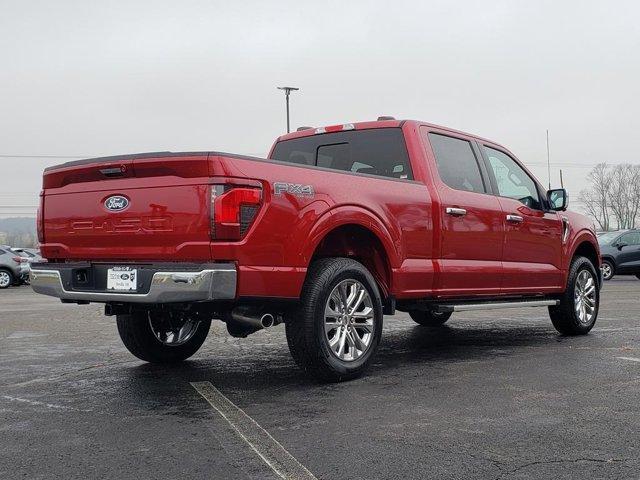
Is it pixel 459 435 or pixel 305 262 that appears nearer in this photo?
pixel 459 435

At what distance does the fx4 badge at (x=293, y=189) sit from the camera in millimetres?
5121

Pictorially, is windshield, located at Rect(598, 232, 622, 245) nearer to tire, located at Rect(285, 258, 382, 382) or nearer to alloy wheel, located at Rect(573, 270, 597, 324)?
alloy wheel, located at Rect(573, 270, 597, 324)

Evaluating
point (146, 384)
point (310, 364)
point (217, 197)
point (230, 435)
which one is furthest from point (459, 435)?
point (146, 384)

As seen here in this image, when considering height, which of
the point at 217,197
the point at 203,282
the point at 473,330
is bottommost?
the point at 473,330

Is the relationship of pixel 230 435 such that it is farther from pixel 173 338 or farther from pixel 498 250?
pixel 498 250

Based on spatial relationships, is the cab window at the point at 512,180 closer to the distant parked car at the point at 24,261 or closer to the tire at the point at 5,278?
the distant parked car at the point at 24,261

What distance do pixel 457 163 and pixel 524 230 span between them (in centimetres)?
114

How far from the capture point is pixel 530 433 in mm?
4137

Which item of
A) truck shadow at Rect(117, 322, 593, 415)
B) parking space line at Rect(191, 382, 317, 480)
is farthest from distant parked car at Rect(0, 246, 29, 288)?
parking space line at Rect(191, 382, 317, 480)

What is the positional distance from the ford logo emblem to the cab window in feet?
12.5

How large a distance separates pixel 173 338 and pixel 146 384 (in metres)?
1.07

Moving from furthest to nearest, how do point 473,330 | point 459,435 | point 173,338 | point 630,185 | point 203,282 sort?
point 630,185, point 473,330, point 173,338, point 203,282, point 459,435

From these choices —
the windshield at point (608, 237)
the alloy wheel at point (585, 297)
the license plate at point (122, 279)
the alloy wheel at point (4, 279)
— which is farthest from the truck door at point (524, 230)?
the alloy wheel at point (4, 279)

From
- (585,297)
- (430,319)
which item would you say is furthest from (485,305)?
(430,319)
